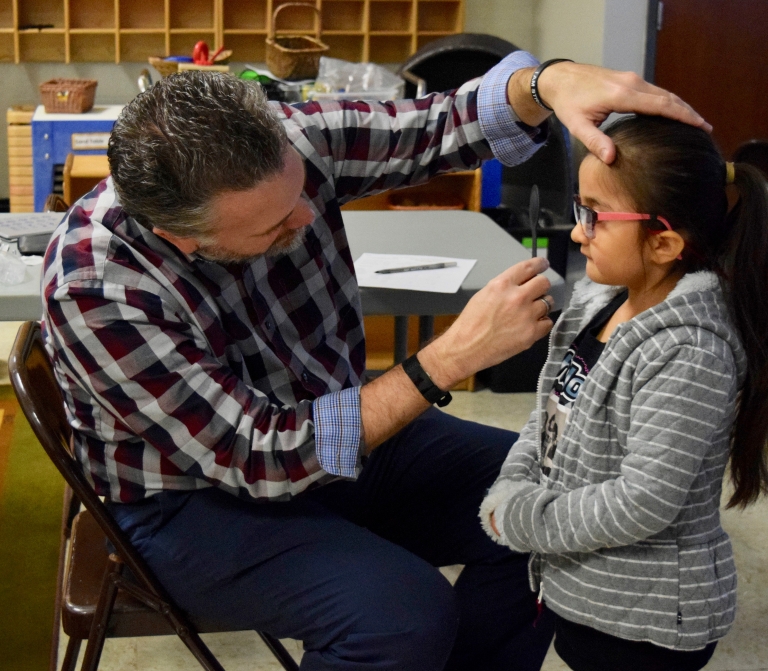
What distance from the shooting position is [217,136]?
115 cm

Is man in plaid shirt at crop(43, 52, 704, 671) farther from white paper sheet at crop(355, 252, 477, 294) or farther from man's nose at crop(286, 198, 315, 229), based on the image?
white paper sheet at crop(355, 252, 477, 294)

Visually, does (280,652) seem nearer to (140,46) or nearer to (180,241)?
(180,241)

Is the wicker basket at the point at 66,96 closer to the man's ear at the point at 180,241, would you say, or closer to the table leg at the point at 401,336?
the table leg at the point at 401,336

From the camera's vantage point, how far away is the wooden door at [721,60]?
3.88m

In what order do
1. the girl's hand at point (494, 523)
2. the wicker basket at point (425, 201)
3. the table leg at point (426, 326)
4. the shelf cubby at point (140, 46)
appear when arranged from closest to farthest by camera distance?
the girl's hand at point (494, 523) → the table leg at point (426, 326) → the wicker basket at point (425, 201) → the shelf cubby at point (140, 46)

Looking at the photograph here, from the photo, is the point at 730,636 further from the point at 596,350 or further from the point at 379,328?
the point at 379,328

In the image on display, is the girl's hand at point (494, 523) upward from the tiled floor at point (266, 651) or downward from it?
upward

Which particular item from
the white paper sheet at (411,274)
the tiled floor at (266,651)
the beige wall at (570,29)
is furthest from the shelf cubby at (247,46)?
the tiled floor at (266,651)

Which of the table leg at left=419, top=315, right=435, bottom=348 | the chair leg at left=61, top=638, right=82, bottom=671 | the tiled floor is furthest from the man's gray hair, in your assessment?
the table leg at left=419, top=315, right=435, bottom=348

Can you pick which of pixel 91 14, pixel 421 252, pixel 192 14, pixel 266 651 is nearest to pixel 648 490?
pixel 421 252

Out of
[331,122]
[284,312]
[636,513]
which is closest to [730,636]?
[636,513]

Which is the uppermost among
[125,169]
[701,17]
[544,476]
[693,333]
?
[701,17]

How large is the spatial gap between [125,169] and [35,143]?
366 centimetres

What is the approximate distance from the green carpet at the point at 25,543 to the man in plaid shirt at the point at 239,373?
806mm
